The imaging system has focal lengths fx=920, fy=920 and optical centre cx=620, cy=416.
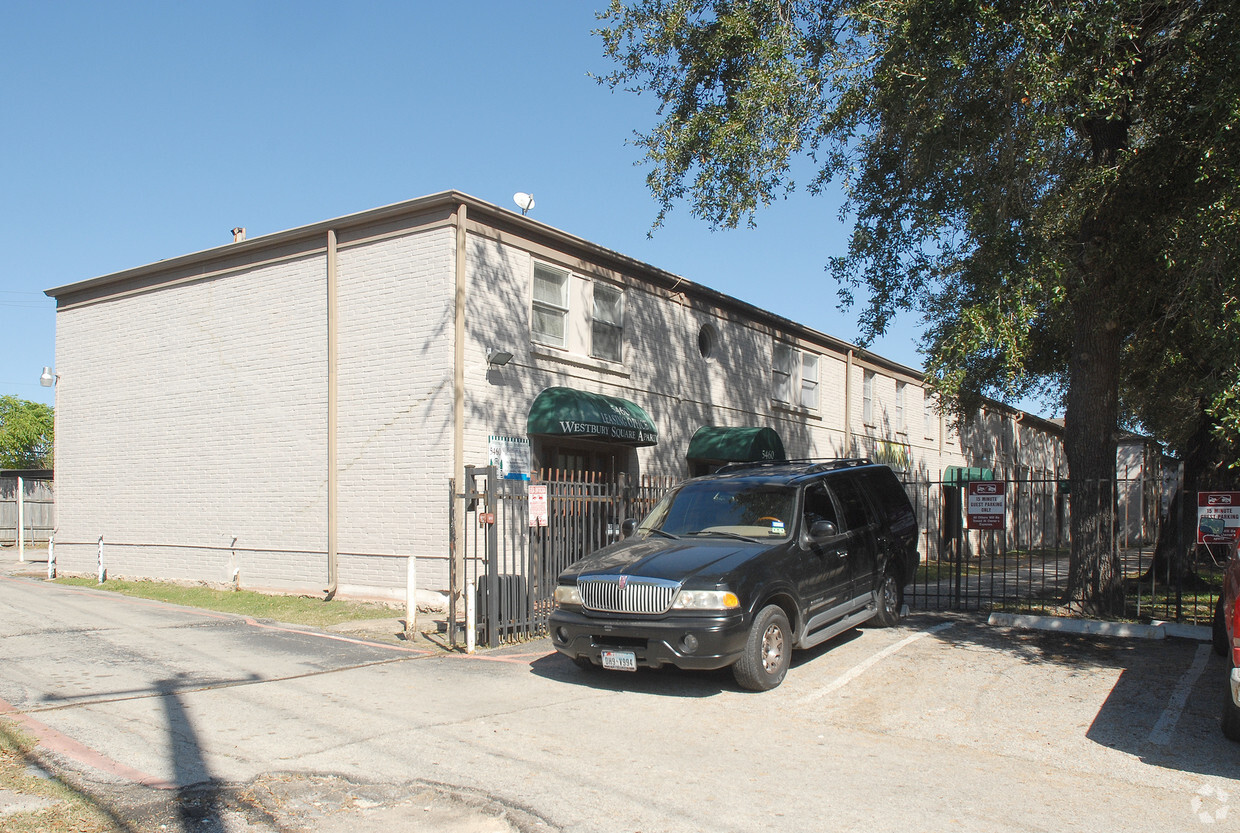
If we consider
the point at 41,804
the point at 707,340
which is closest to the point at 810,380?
the point at 707,340

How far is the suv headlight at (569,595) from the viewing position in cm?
812

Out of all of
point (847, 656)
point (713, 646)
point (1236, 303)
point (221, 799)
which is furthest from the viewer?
point (847, 656)

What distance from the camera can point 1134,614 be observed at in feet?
37.5

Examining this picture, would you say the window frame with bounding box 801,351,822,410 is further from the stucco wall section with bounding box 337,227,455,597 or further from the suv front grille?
the suv front grille

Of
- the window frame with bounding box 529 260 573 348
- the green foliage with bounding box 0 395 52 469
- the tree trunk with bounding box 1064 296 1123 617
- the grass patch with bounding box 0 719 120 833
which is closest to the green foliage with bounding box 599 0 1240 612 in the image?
the tree trunk with bounding box 1064 296 1123 617

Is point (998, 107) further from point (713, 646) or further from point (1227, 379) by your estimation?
point (713, 646)

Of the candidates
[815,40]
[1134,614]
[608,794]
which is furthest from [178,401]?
[1134,614]

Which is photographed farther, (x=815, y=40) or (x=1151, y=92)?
(x=815, y=40)

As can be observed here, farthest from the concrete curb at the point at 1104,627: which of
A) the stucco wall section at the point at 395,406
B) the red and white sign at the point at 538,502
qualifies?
the stucco wall section at the point at 395,406

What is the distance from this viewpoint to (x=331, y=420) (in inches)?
554

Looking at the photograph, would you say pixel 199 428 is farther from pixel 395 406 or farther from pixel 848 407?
pixel 848 407

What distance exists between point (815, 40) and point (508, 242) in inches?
209

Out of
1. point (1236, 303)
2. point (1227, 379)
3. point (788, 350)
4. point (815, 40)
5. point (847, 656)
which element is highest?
point (815, 40)

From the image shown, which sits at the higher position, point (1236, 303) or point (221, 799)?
point (1236, 303)
